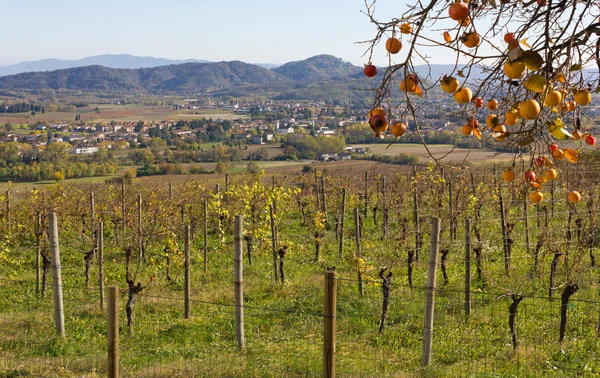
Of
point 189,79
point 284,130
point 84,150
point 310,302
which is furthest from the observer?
point 189,79

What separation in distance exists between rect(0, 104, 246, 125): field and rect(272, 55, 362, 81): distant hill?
59221 mm

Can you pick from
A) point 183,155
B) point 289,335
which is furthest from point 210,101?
point 289,335

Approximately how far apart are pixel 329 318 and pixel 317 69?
160 meters

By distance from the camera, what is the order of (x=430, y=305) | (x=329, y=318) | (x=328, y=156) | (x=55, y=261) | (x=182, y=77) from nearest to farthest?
1. (x=329, y=318)
2. (x=430, y=305)
3. (x=55, y=261)
4. (x=328, y=156)
5. (x=182, y=77)

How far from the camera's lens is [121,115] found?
84688 millimetres

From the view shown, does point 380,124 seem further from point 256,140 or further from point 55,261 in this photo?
point 256,140

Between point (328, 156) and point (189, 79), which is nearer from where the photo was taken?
point (328, 156)

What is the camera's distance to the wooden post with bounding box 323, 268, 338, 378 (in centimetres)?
328

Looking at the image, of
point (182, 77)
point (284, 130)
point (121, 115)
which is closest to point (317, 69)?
point (182, 77)

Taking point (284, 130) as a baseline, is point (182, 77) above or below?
above

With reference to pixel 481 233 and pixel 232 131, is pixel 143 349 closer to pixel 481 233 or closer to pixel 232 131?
pixel 481 233

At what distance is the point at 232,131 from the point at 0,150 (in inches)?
972

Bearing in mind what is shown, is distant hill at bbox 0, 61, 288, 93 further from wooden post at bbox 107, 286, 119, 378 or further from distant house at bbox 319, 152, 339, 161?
wooden post at bbox 107, 286, 119, 378

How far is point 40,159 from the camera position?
37.2 m
